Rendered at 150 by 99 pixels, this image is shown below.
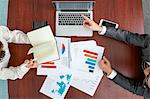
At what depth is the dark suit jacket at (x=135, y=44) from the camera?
1331 mm

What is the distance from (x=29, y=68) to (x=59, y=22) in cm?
27

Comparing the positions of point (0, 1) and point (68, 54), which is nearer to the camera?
point (68, 54)

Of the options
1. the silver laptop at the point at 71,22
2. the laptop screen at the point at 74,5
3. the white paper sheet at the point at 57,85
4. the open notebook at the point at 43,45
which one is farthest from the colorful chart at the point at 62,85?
the laptop screen at the point at 74,5

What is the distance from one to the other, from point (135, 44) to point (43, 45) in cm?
44

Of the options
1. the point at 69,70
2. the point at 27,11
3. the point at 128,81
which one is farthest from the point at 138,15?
the point at 27,11

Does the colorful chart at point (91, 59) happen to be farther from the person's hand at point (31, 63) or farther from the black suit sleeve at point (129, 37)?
the person's hand at point (31, 63)

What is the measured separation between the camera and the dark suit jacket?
4.37 feet

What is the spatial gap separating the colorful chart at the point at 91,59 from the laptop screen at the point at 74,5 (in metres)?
0.21

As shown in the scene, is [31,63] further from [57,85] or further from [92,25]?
[92,25]

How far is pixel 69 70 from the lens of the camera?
1347mm

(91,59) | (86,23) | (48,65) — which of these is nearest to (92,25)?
(86,23)

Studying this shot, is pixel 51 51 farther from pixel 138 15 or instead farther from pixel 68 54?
pixel 138 15

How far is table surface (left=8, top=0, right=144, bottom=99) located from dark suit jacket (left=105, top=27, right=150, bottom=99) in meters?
0.03

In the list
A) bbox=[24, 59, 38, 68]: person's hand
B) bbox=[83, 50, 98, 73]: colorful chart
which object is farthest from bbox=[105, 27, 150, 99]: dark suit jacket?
bbox=[24, 59, 38, 68]: person's hand
